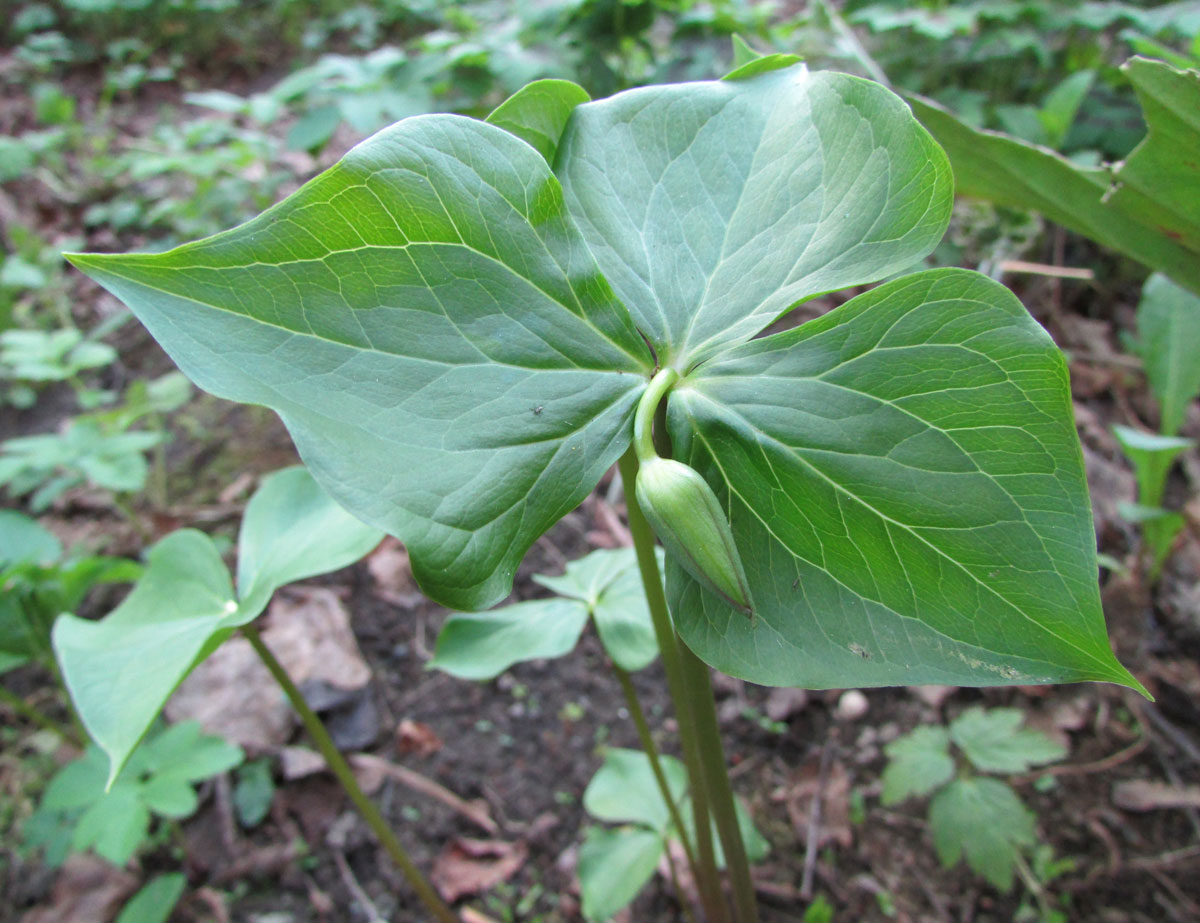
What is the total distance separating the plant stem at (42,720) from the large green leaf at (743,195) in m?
1.16

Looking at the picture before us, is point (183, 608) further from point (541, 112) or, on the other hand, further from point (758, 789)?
point (758, 789)

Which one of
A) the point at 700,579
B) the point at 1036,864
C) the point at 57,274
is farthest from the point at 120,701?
the point at 57,274

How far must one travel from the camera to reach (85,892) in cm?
109

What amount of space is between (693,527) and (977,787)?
0.81m

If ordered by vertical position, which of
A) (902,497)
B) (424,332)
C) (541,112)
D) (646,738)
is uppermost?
(541,112)

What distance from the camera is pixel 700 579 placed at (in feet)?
1.56

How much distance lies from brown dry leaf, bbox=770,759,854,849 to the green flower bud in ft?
2.65

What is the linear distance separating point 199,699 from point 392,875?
19.3 inches

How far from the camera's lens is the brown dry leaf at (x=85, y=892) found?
1.07m

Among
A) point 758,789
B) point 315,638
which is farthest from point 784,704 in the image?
point 315,638

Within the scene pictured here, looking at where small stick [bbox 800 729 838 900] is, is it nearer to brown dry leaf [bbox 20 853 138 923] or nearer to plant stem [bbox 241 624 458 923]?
plant stem [bbox 241 624 458 923]

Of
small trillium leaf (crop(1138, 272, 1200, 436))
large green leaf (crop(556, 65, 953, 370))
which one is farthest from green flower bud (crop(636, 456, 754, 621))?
small trillium leaf (crop(1138, 272, 1200, 436))

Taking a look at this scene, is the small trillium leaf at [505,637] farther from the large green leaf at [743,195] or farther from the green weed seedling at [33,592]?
the green weed seedling at [33,592]

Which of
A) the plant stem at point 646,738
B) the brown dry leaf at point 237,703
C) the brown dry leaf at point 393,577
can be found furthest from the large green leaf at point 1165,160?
the brown dry leaf at point 237,703
